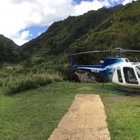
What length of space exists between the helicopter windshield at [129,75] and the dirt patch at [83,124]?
2293 mm

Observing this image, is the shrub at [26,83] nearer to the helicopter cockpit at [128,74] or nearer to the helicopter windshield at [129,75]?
the helicopter cockpit at [128,74]

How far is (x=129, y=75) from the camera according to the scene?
33.4 ft

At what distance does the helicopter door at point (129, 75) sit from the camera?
32.7ft

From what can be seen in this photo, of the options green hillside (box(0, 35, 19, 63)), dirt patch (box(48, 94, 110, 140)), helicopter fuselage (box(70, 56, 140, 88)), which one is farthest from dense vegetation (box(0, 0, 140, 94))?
dirt patch (box(48, 94, 110, 140))

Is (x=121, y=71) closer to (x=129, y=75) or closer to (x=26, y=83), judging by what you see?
(x=129, y=75)

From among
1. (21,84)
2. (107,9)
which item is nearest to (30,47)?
(107,9)

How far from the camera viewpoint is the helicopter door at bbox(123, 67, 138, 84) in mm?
9969

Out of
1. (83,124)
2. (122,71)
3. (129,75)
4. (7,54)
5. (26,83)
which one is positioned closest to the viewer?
(83,124)

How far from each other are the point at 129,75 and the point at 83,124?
495 cm

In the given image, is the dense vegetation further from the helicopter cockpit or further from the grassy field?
the grassy field

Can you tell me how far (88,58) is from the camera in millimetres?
23328

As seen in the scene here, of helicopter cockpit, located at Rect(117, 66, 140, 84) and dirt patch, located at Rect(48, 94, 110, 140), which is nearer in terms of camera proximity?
dirt patch, located at Rect(48, 94, 110, 140)

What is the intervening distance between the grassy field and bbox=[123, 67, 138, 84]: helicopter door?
0.66 m

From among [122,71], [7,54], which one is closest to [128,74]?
[122,71]
